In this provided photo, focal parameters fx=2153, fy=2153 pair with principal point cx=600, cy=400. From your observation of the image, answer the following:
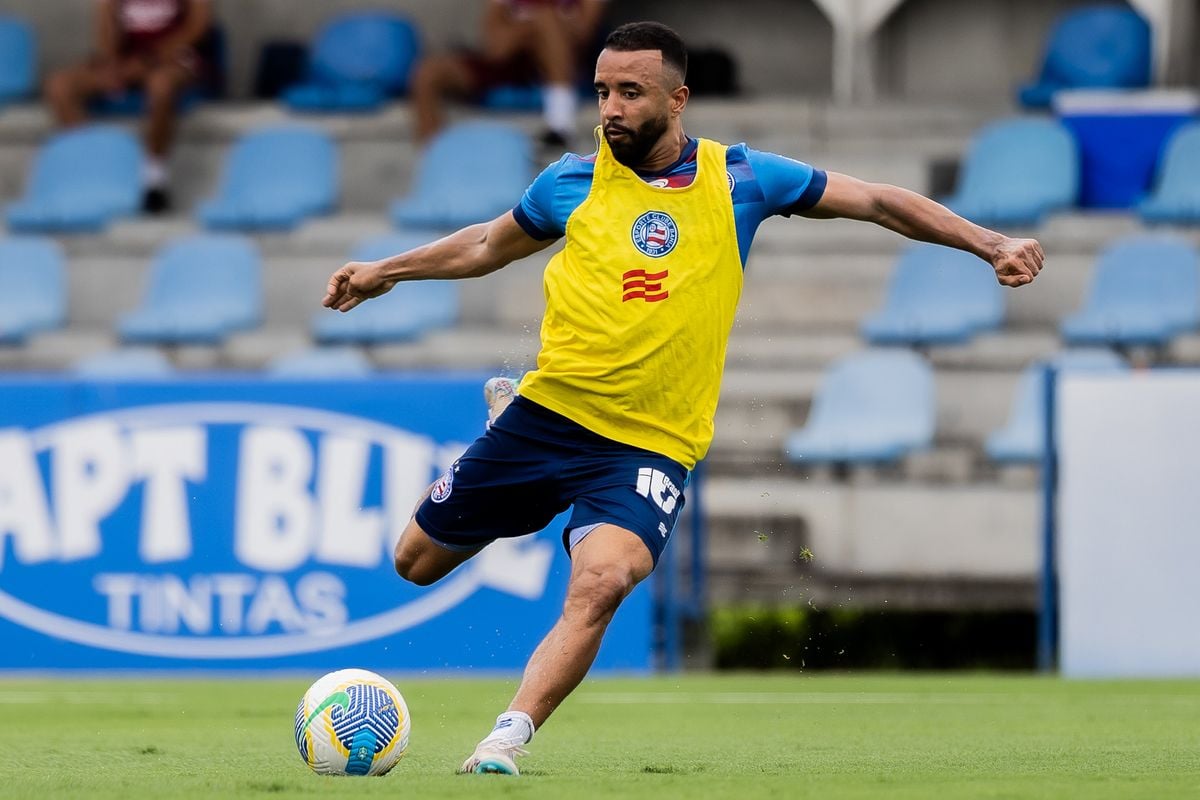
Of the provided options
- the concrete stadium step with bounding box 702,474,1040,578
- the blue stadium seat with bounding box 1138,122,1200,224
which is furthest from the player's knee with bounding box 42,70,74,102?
the blue stadium seat with bounding box 1138,122,1200,224

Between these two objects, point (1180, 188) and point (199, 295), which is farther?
point (199, 295)

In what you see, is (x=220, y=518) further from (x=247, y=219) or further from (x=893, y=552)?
(x=247, y=219)

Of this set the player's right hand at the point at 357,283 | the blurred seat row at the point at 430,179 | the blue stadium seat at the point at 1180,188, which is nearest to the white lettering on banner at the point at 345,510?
the blurred seat row at the point at 430,179

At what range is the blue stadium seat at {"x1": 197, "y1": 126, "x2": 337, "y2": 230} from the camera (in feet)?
60.1

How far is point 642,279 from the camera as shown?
6.55 m

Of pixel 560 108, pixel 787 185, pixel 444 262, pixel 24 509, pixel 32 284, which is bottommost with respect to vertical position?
pixel 24 509

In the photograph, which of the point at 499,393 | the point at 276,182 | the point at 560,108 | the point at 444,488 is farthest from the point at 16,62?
the point at 444,488

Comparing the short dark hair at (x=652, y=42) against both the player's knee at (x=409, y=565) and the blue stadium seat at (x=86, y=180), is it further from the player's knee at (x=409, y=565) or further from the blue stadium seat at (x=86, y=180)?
the blue stadium seat at (x=86, y=180)

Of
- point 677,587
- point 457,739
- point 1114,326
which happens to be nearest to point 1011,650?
point 1114,326

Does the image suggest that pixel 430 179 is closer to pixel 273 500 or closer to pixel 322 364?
pixel 322 364

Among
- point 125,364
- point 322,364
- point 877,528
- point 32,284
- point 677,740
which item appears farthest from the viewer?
point 32,284

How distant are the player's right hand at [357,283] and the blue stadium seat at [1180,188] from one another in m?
10.6

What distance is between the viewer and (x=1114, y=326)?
15344 mm

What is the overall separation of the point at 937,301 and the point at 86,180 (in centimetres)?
765
